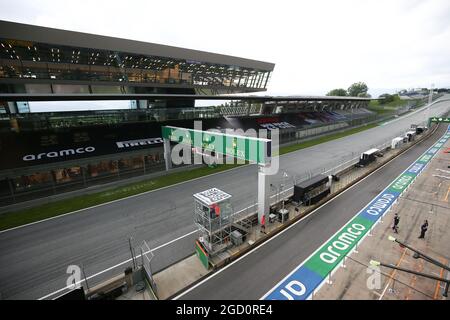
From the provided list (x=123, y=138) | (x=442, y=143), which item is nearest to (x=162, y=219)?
(x=123, y=138)

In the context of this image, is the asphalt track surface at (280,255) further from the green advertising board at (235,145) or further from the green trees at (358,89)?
the green trees at (358,89)

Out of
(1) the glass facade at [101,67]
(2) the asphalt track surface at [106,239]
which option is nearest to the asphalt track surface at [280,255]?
(2) the asphalt track surface at [106,239]

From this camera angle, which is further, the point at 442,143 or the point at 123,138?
the point at 442,143

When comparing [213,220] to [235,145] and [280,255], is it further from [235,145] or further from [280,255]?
[235,145]

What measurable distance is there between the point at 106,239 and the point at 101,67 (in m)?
20.4

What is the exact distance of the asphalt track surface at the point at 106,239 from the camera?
11172 millimetres

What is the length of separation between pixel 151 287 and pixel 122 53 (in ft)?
79.6

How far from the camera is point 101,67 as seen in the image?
83.1 ft

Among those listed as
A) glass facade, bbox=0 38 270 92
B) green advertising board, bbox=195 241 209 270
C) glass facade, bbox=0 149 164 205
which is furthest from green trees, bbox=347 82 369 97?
green advertising board, bbox=195 241 209 270

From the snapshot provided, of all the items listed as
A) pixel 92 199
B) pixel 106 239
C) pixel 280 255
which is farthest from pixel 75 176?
pixel 280 255

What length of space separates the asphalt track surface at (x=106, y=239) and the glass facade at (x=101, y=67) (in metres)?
15.7

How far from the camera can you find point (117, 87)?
28188 millimetres

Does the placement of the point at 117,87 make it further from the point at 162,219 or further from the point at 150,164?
the point at 162,219
